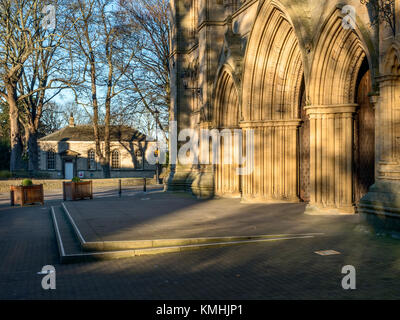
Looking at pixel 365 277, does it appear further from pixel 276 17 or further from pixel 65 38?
pixel 65 38

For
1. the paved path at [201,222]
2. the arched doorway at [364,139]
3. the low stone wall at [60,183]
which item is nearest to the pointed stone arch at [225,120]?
the paved path at [201,222]

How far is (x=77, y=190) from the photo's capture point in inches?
847

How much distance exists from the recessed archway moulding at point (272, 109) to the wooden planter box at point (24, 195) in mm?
9955

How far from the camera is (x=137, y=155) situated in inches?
2413

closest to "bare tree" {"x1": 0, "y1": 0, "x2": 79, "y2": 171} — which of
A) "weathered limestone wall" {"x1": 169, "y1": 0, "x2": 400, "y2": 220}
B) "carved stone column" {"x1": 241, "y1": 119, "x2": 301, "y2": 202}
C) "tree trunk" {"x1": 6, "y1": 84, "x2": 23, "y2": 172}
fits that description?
"tree trunk" {"x1": 6, "y1": 84, "x2": 23, "y2": 172}

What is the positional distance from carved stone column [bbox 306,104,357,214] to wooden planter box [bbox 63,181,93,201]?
1231 cm

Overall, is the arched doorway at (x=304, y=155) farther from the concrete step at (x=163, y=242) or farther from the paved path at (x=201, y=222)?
the concrete step at (x=163, y=242)

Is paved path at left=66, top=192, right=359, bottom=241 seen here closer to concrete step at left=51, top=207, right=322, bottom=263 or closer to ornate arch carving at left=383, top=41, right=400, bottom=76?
concrete step at left=51, top=207, right=322, bottom=263

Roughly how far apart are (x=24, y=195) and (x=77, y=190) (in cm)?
231

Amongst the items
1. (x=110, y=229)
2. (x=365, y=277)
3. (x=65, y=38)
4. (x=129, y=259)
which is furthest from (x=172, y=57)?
(x=365, y=277)

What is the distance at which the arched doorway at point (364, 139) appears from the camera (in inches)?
494

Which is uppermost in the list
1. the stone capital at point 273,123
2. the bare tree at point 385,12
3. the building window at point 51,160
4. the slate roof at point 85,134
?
the slate roof at point 85,134

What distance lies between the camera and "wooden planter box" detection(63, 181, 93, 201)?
2145 cm
